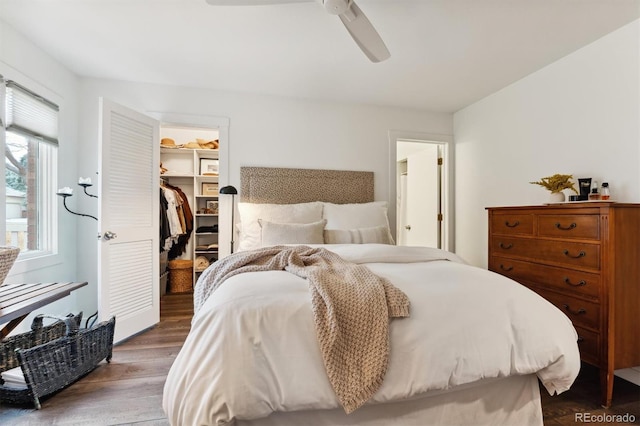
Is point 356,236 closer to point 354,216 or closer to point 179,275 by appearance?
point 354,216

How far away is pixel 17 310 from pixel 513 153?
12.8ft

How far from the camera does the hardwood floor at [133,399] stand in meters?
1.64

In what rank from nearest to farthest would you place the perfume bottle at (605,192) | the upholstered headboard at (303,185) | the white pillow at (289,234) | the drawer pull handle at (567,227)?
the drawer pull handle at (567,227)
the perfume bottle at (605,192)
the white pillow at (289,234)
the upholstered headboard at (303,185)

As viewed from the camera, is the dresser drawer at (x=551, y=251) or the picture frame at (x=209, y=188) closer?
the dresser drawer at (x=551, y=251)

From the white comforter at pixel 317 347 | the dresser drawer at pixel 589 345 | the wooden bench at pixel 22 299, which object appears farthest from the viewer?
the dresser drawer at pixel 589 345

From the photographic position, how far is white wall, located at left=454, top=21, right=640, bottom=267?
216 centimetres

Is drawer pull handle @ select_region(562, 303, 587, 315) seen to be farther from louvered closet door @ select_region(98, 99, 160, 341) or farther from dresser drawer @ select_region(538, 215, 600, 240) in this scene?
louvered closet door @ select_region(98, 99, 160, 341)

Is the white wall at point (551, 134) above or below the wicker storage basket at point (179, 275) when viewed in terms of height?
above

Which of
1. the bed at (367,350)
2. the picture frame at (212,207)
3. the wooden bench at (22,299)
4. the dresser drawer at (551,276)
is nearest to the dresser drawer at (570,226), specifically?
the dresser drawer at (551,276)

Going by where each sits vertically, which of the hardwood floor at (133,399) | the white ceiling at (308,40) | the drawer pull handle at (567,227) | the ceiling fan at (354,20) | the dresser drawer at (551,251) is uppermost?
the white ceiling at (308,40)

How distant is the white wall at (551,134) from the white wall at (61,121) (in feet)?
13.7

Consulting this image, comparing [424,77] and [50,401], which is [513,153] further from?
[50,401]

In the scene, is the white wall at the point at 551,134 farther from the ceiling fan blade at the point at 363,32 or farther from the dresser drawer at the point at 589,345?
the ceiling fan blade at the point at 363,32

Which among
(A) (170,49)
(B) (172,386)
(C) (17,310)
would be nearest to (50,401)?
(C) (17,310)
